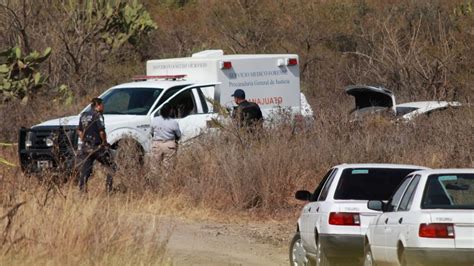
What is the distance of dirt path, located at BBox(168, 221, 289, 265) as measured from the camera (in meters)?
15.1

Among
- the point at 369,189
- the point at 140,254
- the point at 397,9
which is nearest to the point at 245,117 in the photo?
the point at 369,189

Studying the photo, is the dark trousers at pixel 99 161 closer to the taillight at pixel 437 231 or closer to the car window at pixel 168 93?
the car window at pixel 168 93

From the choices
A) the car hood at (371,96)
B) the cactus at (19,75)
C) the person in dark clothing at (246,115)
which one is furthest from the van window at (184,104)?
the cactus at (19,75)

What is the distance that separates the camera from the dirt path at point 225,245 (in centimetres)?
1513

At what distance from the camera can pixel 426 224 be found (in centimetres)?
1072

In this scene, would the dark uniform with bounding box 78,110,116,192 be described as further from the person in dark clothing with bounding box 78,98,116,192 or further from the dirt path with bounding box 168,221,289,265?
the dirt path with bounding box 168,221,289,265

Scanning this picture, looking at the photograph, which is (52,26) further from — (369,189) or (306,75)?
(369,189)

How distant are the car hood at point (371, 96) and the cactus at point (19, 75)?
24.9ft

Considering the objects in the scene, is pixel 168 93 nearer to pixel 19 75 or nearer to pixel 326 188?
pixel 19 75

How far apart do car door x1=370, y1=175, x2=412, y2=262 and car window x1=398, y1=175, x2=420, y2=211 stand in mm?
154

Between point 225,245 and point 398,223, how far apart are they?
5.52 meters

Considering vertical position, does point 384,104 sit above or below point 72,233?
above

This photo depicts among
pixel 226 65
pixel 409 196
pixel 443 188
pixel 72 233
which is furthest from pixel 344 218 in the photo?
pixel 226 65

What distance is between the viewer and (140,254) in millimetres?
11680
